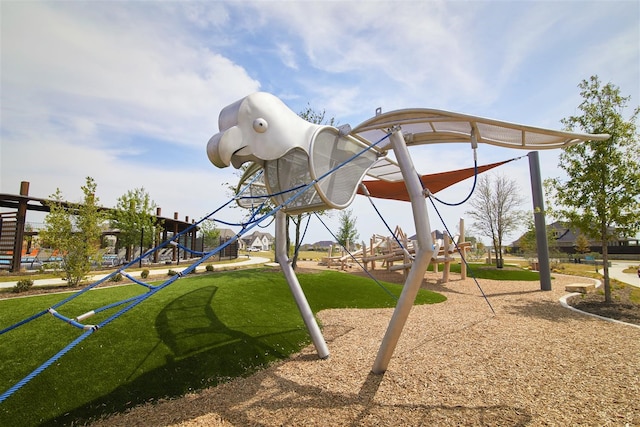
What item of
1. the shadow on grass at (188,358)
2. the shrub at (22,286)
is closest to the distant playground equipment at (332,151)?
the shadow on grass at (188,358)

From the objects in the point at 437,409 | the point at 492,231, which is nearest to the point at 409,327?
the point at 437,409

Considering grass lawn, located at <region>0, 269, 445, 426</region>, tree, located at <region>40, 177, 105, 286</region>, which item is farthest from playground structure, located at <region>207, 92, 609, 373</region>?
tree, located at <region>40, 177, 105, 286</region>

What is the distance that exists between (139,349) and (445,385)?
4537 millimetres

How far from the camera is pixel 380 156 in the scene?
560 centimetres

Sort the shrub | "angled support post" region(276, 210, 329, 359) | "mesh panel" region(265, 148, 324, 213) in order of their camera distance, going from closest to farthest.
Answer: "mesh panel" region(265, 148, 324, 213) < "angled support post" region(276, 210, 329, 359) < the shrub

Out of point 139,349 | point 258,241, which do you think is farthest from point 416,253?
point 258,241

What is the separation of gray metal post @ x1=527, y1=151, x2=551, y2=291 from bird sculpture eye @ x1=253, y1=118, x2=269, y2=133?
1220cm

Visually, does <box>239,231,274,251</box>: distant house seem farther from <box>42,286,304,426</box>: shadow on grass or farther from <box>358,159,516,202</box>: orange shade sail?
<box>42,286,304,426</box>: shadow on grass

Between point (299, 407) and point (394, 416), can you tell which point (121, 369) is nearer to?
point (299, 407)

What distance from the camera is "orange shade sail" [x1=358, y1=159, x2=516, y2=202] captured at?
796 centimetres

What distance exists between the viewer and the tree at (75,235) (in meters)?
11.4

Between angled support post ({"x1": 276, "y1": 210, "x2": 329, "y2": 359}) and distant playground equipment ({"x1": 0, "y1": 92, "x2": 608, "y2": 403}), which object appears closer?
distant playground equipment ({"x1": 0, "y1": 92, "x2": 608, "y2": 403})

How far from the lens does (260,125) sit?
14.0 feet

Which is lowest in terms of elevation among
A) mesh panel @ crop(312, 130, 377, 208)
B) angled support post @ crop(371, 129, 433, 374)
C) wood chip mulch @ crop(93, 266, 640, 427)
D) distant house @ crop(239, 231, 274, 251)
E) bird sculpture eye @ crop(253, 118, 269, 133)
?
wood chip mulch @ crop(93, 266, 640, 427)
